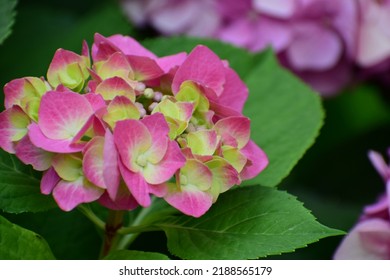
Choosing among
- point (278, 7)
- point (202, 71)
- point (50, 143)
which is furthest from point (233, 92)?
point (278, 7)

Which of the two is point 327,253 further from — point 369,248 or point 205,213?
point 205,213

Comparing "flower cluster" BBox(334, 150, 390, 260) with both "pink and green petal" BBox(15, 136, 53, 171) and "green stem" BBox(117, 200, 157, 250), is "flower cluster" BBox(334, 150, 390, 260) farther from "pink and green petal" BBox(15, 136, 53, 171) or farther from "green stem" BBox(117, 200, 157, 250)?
"pink and green petal" BBox(15, 136, 53, 171)

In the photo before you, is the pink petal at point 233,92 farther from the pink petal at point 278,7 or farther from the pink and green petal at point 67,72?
the pink petal at point 278,7

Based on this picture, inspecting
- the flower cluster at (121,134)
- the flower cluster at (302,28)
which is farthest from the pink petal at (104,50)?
the flower cluster at (302,28)

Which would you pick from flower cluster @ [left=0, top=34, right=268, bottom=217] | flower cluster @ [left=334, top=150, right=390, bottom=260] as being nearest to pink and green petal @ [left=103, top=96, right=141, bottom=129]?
flower cluster @ [left=0, top=34, right=268, bottom=217]

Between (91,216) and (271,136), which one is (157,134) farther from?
(271,136)

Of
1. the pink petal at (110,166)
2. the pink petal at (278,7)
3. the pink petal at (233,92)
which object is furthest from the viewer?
the pink petal at (278,7)
